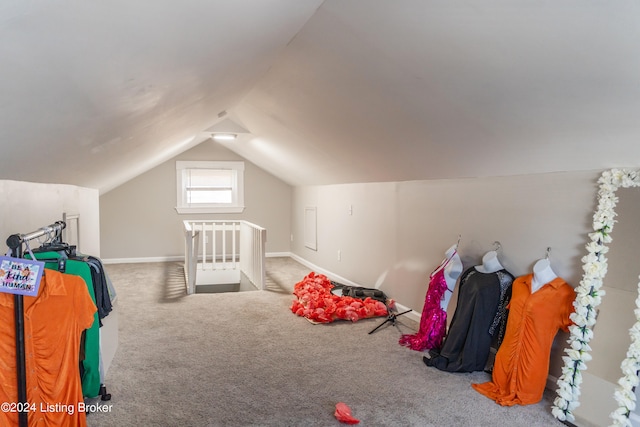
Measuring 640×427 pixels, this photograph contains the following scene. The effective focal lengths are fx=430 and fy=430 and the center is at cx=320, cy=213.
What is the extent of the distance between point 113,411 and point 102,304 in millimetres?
622

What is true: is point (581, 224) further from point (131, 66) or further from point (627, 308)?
point (131, 66)

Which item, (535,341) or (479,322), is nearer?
(535,341)

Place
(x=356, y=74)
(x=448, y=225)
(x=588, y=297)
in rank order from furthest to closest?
(x=448, y=225)
(x=356, y=74)
(x=588, y=297)

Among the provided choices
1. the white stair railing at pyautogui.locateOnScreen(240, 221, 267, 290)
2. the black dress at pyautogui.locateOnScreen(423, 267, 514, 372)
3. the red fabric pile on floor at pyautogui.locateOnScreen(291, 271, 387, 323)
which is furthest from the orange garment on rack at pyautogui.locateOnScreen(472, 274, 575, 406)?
the white stair railing at pyautogui.locateOnScreen(240, 221, 267, 290)

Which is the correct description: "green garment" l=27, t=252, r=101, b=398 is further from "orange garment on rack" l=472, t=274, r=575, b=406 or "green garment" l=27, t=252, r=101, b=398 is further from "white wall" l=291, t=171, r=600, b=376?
"white wall" l=291, t=171, r=600, b=376

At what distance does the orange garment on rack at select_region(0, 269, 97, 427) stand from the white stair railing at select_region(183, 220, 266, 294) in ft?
11.1

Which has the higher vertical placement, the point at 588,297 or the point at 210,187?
the point at 210,187

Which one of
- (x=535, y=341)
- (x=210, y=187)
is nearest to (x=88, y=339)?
(x=535, y=341)

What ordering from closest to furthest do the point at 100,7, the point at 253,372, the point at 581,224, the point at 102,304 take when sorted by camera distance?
the point at 100,7, the point at 102,304, the point at 581,224, the point at 253,372

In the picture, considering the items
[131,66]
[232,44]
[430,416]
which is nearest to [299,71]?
[232,44]

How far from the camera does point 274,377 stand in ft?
9.49

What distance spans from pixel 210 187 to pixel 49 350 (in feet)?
20.8

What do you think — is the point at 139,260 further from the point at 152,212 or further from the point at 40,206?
the point at 40,206

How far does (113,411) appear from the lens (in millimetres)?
2426
